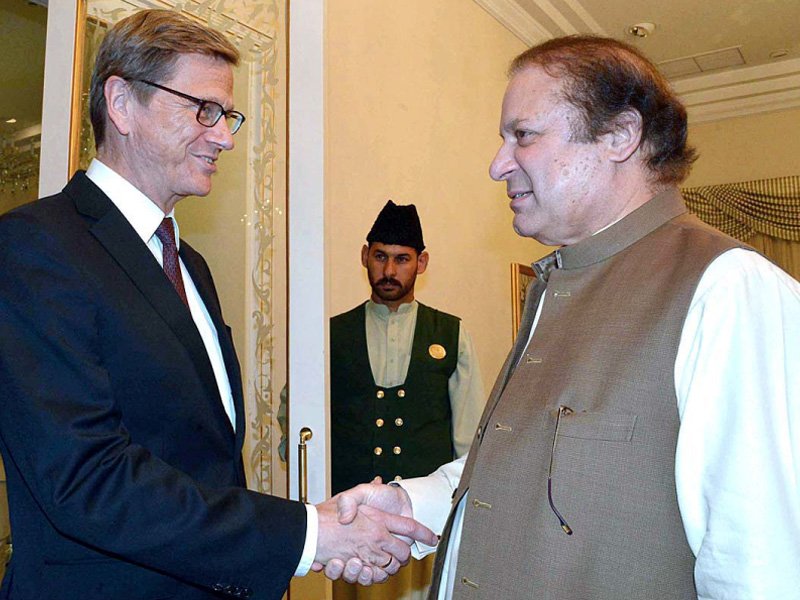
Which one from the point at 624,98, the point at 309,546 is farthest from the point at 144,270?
the point at 624,98

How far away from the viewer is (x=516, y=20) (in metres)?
4.95

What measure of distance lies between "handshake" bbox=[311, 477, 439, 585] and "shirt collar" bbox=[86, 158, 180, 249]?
0.70m

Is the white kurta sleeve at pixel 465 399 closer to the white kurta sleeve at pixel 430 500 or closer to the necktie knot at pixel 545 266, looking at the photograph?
the white kurta sleeve at pixel 430 500

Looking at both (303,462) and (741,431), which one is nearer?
(741,431)

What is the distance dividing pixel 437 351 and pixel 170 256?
1807 millimetres

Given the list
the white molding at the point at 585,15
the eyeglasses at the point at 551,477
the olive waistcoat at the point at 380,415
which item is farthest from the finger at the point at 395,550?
the white molding at the point at 585,15

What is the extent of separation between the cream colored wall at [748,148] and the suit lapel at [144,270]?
589cm

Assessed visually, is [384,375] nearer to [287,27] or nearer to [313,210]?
[313,210]

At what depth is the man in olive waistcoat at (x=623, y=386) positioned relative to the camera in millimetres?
1103

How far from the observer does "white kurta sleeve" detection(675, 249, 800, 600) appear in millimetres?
1067

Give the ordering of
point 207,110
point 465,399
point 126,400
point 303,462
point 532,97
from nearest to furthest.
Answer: point 126,400 → point 532,97 → point 207,110 → point 303,462 → point 465,399

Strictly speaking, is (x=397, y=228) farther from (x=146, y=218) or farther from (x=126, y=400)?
(x=126, y=400)

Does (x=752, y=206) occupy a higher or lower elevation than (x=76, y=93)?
higher

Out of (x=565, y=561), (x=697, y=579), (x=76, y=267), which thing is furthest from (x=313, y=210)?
(x=697, y=579)
